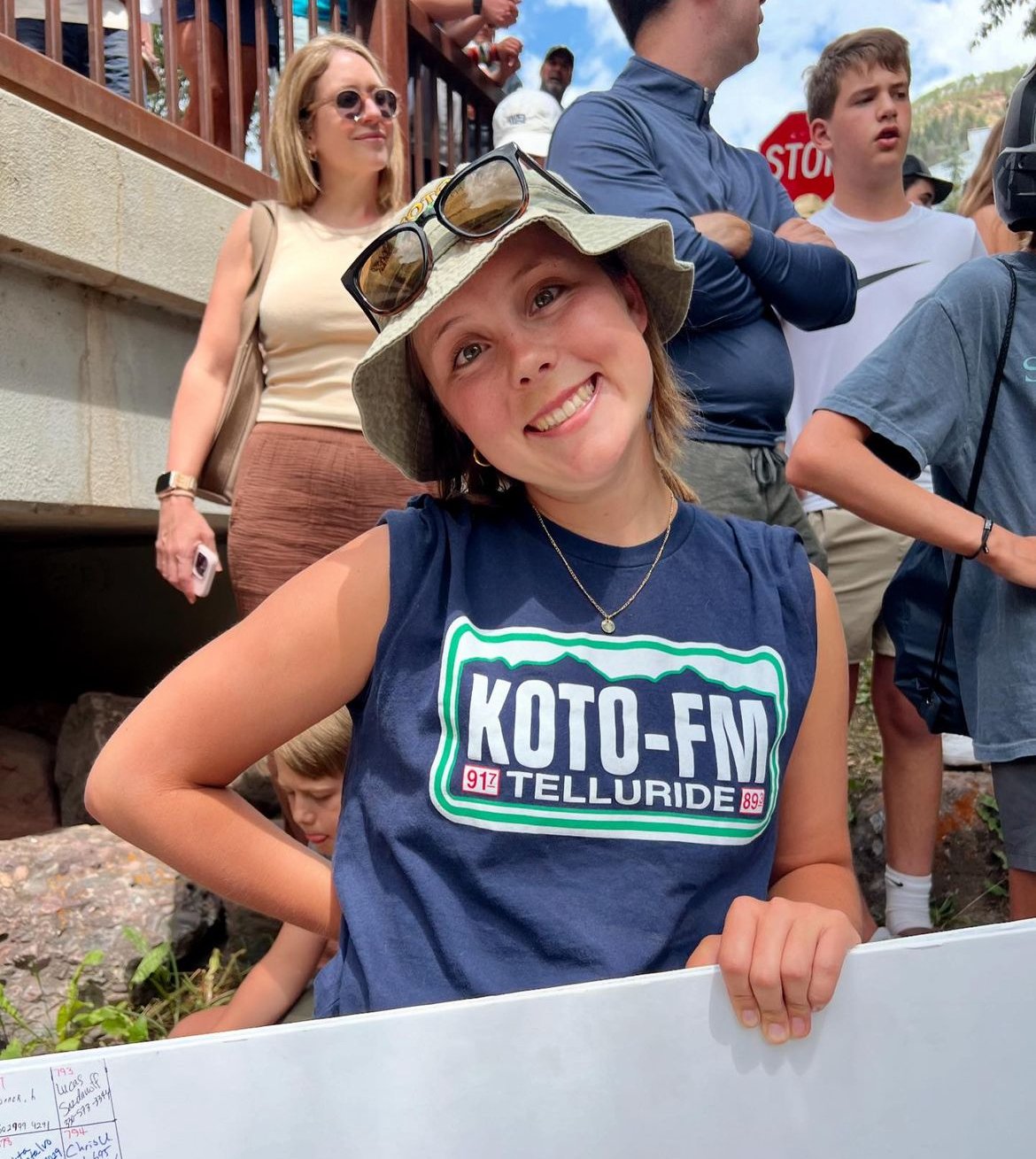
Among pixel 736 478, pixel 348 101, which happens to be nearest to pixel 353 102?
pixel 348 101

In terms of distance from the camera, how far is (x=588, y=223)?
1.33 m

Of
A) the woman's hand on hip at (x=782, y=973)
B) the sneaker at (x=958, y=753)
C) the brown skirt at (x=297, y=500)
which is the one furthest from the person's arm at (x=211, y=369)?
the sneaker at (x=958, y=753)

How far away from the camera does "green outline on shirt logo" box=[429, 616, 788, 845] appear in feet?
3.93

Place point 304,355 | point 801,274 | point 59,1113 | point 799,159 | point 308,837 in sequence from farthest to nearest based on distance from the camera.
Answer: point 799,159
point 304,355
point 308,837
point 801,274
point 59,1113

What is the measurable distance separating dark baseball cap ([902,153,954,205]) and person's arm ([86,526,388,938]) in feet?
13.3

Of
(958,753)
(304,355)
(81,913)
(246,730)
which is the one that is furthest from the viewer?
(958,753)

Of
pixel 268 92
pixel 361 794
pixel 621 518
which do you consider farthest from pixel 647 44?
pixel 268 92

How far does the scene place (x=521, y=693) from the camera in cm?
123

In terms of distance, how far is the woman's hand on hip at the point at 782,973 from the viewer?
96cm

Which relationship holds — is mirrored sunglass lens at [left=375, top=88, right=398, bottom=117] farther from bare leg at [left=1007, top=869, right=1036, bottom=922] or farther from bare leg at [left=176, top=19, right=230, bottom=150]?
bare leg at [left=1007, top=869, right=1036, bottom=922]

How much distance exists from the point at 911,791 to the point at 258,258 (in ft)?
6.46

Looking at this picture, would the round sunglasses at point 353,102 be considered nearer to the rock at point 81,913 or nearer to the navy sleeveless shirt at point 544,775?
the navy sleeveless shirt at point 544,775

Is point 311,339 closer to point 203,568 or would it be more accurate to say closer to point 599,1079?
point 203,568

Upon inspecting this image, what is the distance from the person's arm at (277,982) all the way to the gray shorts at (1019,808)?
1.28 metres
